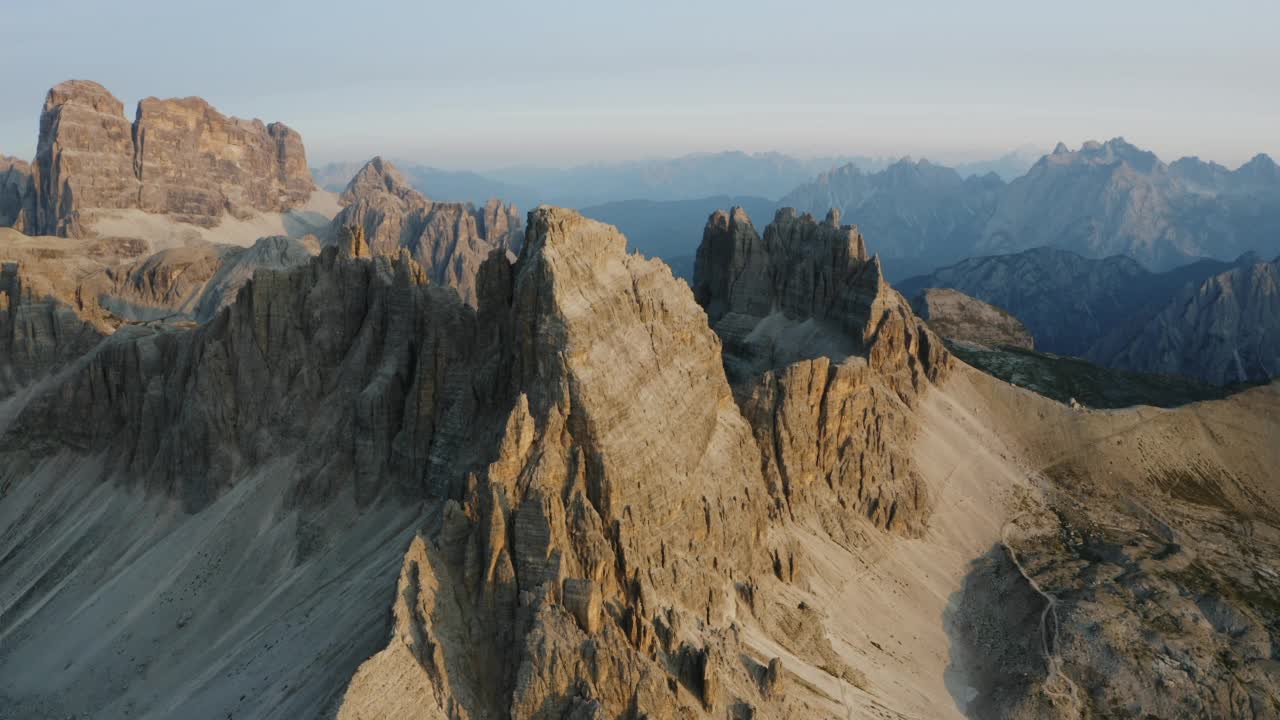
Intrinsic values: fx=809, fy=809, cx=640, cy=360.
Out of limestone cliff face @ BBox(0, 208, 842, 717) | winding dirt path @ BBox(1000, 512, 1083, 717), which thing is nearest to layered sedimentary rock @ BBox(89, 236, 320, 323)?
limestone cliff face @ BBox(0, 208, 842, 717)

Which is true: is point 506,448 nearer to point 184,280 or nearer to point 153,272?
point 184,280

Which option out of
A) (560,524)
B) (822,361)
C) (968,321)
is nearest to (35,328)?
(560,524)

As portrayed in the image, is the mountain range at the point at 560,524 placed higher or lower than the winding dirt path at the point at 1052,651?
higher

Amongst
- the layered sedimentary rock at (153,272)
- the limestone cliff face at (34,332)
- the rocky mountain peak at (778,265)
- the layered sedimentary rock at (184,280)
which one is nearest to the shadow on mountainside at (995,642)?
the rocky mountain peak at (778,265)

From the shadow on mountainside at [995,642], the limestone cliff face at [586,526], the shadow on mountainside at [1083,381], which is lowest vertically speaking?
the shadow on mountainside at [995,642]

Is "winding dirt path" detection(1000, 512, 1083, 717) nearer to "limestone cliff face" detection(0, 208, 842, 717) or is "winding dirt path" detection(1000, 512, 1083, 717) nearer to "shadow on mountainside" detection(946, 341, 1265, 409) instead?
"limestone cliff face" detection(0, 208, 842, 717)

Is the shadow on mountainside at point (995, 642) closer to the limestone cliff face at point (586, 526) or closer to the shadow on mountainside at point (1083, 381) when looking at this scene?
the limestone cliff face at point (586, 526)
